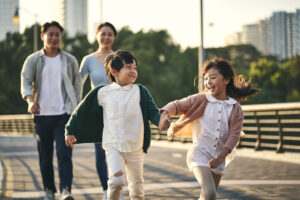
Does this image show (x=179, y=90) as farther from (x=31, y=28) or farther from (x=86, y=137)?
(x=86, y=137)

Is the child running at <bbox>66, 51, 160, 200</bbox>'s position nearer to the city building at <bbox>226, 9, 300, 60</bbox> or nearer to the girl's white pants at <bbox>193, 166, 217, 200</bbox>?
the girl's white pants at <bbox>193, 166, 217, 200</bbox>

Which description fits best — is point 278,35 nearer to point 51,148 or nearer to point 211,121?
point 51,148

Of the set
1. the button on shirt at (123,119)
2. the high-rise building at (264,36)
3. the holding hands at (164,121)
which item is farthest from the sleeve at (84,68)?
the high-rise building at (264,36)

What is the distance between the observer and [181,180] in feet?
27.4

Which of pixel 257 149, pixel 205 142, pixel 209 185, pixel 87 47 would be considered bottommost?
pixel 257 149

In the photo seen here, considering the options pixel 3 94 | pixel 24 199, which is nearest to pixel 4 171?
pixel 24 199

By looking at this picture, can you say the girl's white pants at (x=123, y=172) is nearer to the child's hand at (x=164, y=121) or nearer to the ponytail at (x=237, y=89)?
the child's hand at (x=164, y=121)

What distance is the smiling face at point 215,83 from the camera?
442cm

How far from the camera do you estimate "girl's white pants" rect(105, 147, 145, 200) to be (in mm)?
4293

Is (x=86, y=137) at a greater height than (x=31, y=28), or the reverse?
(x=31, y=28)

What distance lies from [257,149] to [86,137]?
9589mm

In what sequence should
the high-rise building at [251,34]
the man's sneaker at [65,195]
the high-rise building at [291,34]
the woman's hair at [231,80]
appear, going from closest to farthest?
1. the woman's hair at [231,80]
2. the man's sneaker at [65,195]
3. the high-rise building at [291,34]
4. the high-rise building at [251,34]

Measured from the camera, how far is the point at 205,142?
14.2 feet

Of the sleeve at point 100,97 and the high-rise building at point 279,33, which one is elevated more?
the high-rise building at point 279,33
